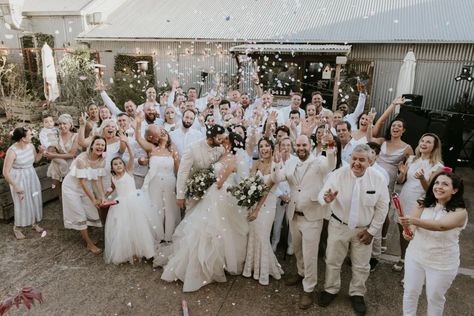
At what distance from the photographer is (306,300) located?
3.98 m

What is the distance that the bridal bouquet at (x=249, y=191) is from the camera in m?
4.05

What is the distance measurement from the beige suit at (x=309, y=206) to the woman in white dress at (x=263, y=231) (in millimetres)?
295

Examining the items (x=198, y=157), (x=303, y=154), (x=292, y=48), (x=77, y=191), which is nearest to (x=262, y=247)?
(x=303, y=154)

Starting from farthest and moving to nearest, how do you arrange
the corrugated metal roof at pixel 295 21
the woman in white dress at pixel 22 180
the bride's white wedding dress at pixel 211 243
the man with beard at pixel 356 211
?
1. the corrugated metal roof at pixel 295 21
2. the woman in white dress at pixel 22 180
3. the bride's white wedding dress at pixel 211 243
4. the man with beard at pixel 356 211

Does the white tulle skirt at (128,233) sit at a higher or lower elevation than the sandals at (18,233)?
higher

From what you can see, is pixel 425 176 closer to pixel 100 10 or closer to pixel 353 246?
pixel 353 246

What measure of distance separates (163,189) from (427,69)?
10800 mm

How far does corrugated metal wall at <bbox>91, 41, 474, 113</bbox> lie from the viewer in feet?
38.1

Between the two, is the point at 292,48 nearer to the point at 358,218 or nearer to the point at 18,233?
the point at 358,218

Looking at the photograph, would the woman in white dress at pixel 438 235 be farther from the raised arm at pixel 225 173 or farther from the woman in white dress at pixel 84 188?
the woman in white dress at pixel 84 188

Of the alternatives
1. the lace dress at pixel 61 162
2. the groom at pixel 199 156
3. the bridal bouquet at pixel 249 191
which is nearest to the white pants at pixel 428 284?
the bridal bouquet at pixel 249 191

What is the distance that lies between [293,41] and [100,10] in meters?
9.59

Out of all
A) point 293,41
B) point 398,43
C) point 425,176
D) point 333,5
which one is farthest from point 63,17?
point 425,176

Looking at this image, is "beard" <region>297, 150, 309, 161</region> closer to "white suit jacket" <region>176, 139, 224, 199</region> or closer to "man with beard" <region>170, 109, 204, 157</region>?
"white suit jacket" <region>176, 139, 224, 199</region>
